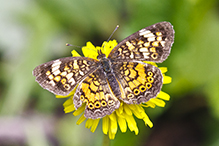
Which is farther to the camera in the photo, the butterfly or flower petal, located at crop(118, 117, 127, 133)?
flower petal, located at crop(118, 117, 127, 133)

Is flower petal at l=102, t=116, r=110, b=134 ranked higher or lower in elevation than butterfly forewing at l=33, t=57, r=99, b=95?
lower

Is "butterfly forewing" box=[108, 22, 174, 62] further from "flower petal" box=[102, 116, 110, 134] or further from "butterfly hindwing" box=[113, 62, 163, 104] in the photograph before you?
"flower petal" box=[102, 116, 110, 134]

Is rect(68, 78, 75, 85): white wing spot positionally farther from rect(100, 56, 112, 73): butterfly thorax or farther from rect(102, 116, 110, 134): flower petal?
rect(102, 116, 110, 134): flower petal

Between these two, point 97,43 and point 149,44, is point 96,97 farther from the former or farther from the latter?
point 97,43

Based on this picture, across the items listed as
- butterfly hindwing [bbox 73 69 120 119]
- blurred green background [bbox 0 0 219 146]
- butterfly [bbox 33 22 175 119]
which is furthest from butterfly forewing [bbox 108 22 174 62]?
blurred green background [bbox 0 0 219 146]

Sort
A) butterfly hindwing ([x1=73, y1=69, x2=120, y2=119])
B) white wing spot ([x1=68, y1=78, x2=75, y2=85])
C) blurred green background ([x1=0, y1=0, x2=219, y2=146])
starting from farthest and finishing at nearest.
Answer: blurred green background ([x1=0, y1=0, x2=219, y2=146])
white wing spot ([x1=68, y1=78, x2=75, y2=85])
butterfly hindwing ([x1=73, y1=69, x2=120, y2=119])

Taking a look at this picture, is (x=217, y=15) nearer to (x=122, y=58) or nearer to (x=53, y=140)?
(x=122, y=58)

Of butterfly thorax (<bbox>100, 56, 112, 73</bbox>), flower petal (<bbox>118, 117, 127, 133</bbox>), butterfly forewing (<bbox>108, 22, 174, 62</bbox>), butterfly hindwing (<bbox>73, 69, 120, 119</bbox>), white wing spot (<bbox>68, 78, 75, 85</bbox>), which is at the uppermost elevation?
butterfly forewing (<bbox>108, 22, 174, 62</bbox>)

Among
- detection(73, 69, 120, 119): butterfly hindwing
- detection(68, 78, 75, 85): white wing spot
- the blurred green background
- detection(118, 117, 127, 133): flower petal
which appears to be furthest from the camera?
the blurred green background

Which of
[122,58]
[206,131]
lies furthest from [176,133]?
[122,58]
